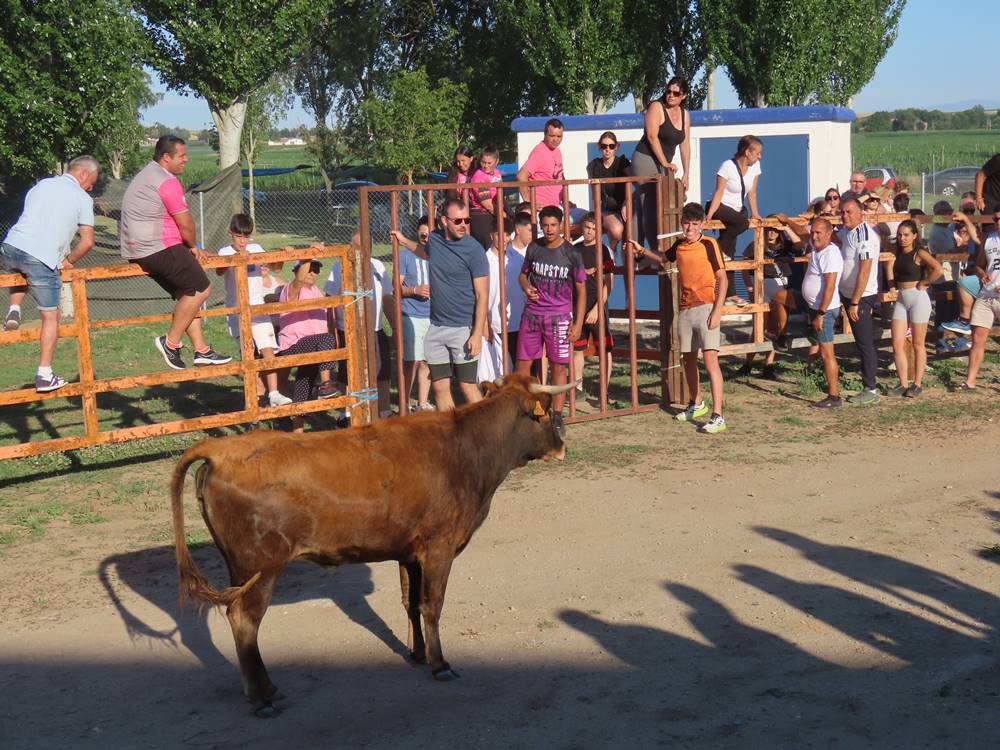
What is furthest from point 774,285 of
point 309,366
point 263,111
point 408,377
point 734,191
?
point 263,111

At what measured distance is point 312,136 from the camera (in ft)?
203

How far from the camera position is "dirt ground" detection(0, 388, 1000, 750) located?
5664mm

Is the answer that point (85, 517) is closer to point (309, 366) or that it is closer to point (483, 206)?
point (309, 366)

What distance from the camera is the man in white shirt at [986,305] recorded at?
13.1 metres

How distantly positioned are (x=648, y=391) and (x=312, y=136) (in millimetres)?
51084

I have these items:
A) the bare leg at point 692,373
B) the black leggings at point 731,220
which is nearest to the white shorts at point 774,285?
the black leggings at point 731,220

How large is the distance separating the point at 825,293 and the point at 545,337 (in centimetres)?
323

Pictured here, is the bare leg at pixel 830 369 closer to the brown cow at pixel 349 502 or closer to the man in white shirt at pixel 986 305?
the man in white shirt at pixel 986 305

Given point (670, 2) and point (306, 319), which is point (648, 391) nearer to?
point (306, 319)

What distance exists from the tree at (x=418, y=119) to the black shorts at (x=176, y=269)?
32979mm

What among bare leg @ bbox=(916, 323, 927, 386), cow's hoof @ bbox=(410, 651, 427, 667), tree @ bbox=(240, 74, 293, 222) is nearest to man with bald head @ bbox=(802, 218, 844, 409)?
bare leg @ bbox=(916, 323, 927, 386)

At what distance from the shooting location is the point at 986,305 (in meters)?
13.2

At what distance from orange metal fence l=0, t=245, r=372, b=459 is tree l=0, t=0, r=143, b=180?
36.0ft

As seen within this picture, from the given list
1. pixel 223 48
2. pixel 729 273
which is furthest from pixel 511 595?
pixel 223 48
